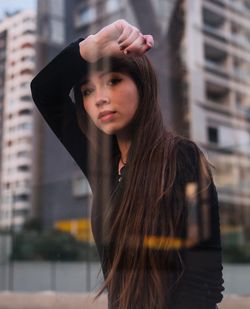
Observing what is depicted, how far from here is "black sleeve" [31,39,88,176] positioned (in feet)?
2.28

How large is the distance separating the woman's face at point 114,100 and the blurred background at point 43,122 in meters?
0.08

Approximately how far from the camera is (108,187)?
0.68 metres

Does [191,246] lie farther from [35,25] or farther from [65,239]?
[65,239]

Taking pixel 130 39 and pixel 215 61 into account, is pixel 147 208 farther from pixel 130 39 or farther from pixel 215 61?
pixel 215 61

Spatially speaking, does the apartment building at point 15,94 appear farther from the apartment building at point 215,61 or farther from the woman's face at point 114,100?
the apartment building at point 215,61

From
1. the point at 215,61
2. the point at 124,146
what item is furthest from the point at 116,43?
the point at 215,61

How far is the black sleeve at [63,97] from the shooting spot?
0.70 metres

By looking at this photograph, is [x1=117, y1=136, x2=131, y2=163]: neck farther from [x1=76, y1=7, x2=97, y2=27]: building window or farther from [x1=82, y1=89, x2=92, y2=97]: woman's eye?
[x1=76, y1=7, x2=97, y2=27]: building window

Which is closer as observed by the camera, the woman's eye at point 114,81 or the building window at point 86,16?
the woman's eye at point 114,81

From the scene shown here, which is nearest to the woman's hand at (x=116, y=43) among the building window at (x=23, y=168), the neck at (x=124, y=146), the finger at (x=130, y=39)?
the finger at (x=130, y=39)

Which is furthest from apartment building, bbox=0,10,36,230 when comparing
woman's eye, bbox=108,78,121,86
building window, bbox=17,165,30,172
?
woman's eye, bbox=108,78,121,86

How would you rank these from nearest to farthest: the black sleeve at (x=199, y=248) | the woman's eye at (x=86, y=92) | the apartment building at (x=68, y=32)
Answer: the black sleeve at (x=199, y=248)
the woman's eye at (x=86, y=92)
the apartment building at (x=68, y=32)

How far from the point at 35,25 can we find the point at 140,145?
364 millimetres

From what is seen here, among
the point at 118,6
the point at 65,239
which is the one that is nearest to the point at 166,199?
the point at 118,6
